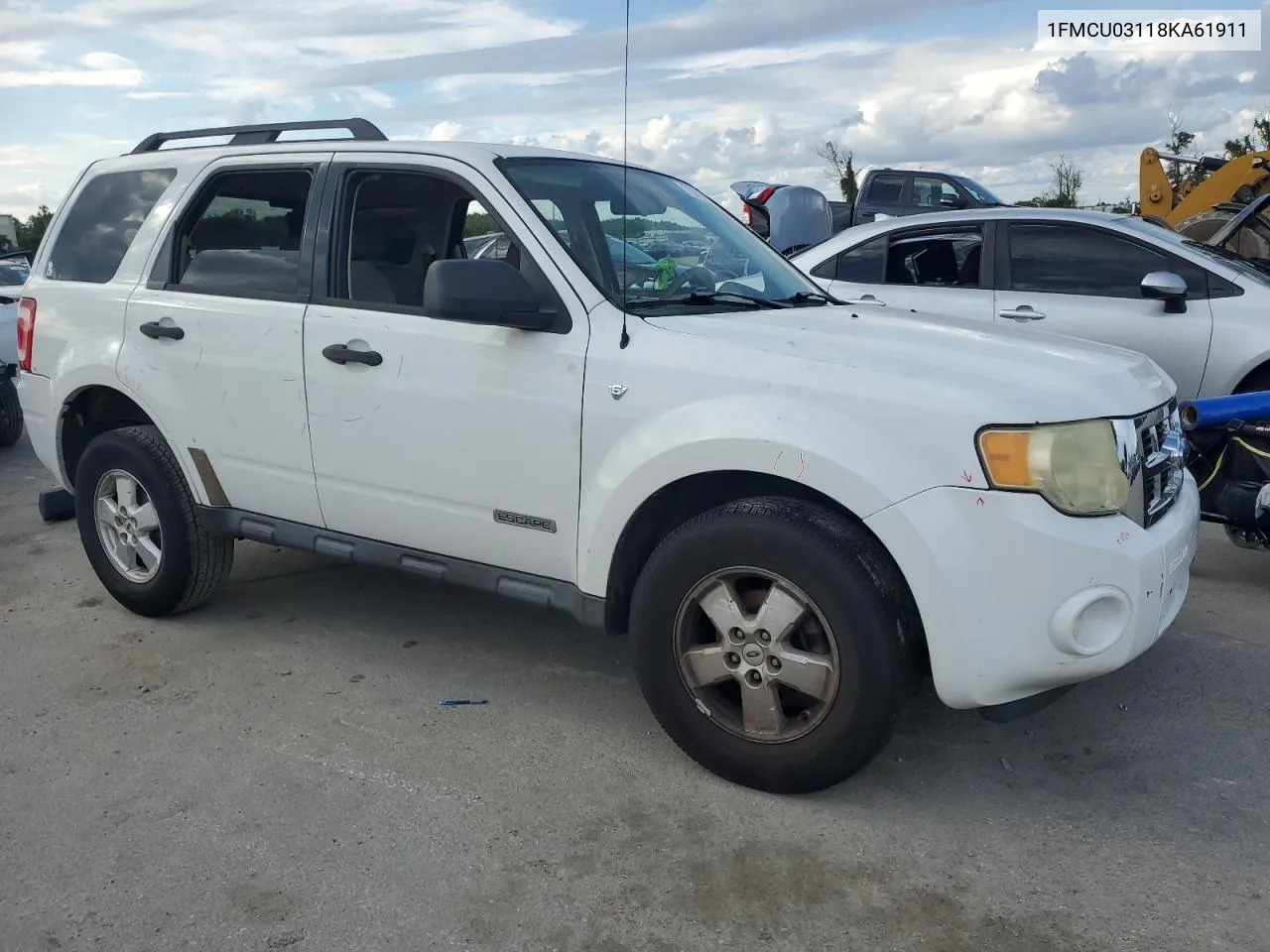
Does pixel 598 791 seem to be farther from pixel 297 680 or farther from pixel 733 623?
pixel 297 680

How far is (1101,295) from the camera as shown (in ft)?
21.8

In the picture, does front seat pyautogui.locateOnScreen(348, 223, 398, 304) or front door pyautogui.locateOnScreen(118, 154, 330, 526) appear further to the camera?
front door pyautogui.locateOnScreen(118, 154, 330, 526)

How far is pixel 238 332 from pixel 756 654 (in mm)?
2361

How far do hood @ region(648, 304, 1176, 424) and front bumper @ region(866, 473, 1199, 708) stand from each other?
273mm

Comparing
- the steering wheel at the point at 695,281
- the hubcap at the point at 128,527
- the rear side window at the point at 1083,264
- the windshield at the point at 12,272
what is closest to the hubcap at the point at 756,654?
the steering wheel at the point at 695,281

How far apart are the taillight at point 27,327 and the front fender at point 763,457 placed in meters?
2.97

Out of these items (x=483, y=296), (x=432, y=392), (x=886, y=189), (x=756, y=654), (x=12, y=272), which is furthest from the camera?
(x=886, y=189)

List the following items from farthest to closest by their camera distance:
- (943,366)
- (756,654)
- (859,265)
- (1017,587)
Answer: (859,265)
(756,654)
(943,366)
(1017,587)

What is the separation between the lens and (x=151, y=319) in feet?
15.0

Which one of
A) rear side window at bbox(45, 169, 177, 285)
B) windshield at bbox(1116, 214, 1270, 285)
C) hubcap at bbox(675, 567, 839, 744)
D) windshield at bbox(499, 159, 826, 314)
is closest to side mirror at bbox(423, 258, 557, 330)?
windshield at bbox(499, 159, 826, 314)

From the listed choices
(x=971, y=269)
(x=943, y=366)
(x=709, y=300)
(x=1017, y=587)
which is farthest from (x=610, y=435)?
(x=971, y=269)

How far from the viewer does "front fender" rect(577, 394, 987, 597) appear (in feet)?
9.84

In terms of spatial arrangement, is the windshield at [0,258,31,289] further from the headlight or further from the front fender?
the headlight

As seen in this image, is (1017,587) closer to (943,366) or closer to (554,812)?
(943,366)
